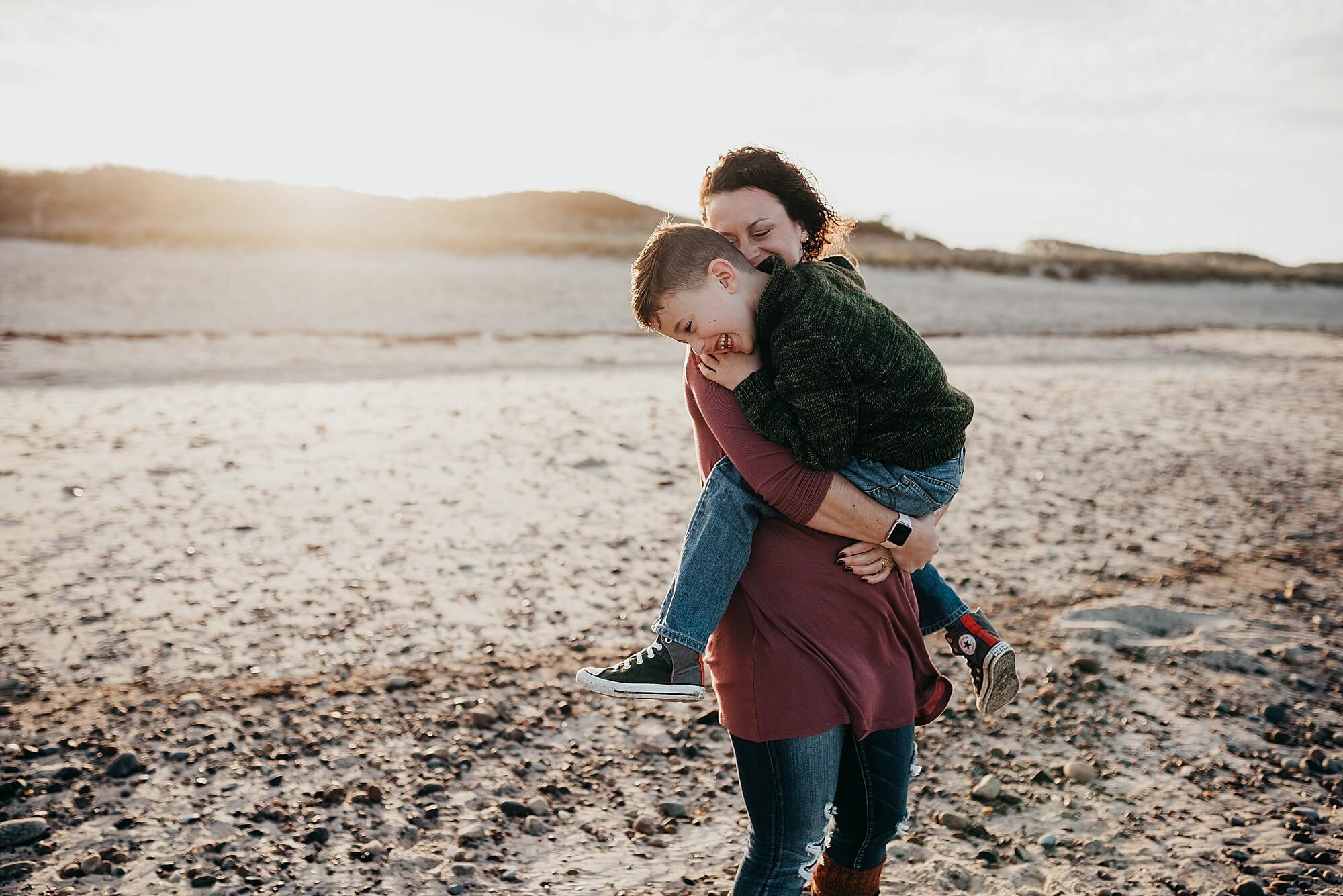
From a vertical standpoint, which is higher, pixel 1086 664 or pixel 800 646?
pixel 800 646

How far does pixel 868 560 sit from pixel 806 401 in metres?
0.45

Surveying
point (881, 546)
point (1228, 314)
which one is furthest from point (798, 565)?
point (1228, 314)

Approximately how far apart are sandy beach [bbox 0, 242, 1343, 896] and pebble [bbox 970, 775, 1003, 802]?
20 mm

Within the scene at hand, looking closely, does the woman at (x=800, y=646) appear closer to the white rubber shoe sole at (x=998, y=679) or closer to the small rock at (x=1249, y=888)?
the white rubber shoe sole at (x=998, y=679)

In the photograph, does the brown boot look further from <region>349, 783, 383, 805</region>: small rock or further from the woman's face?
<region>349, 783, 383, 805</region>: small rock

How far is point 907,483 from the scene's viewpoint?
236 cm

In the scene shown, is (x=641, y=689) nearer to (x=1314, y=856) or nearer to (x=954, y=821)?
(x=954, y=821)

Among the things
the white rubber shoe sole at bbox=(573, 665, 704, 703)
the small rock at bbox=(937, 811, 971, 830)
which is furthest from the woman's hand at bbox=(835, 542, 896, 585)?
the small rock at bbox=(937, 811, 971, 830)

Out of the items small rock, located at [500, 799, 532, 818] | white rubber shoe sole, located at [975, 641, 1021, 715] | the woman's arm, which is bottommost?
small rock, located at [500, 799, 532, 818]

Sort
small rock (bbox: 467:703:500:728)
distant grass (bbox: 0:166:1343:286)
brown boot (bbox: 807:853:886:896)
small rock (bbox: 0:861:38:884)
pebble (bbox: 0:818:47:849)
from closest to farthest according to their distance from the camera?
brown boot (bbox: 807:853:886:896), small rock (bbox: 0:861:38:884), pebble (bbox: 0:818:47:849), small rock (bbox: 467:703:500:728), distant grass (bbox: 0:166:1343:286)

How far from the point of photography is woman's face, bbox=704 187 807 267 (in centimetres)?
246

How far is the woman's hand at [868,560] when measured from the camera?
2.30 m

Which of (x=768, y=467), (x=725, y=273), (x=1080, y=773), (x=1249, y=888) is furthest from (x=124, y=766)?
(x=1249, y=888)

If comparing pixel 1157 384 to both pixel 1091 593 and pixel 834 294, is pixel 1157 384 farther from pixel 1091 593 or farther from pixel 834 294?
A: pixel 834 294
